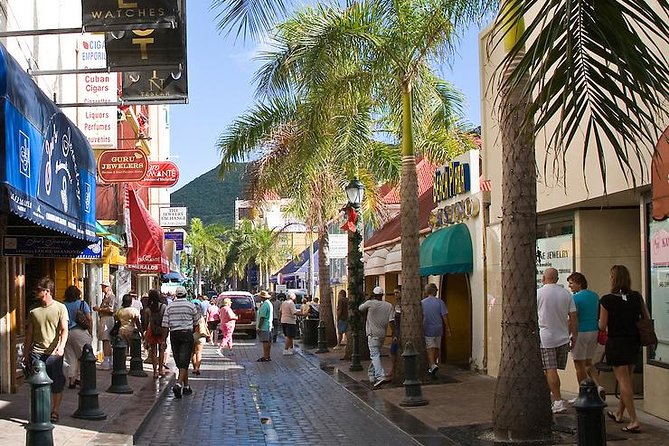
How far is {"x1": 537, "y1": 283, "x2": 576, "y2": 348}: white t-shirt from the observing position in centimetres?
1154

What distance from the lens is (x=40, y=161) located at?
1060 centimetres

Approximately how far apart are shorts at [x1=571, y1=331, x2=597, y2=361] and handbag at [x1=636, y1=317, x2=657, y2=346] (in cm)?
166

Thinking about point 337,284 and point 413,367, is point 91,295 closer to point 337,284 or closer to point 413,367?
point 413,367

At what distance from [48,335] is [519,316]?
5.61 m

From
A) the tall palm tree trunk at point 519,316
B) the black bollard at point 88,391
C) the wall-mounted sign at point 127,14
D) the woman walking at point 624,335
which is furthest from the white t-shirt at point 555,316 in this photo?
the wall-mounted sign at point 127,14

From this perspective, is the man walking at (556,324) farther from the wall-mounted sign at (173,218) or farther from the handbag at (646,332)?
the wall-mounted sign at (173,218)

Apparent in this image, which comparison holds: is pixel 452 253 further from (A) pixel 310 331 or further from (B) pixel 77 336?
(A) pixel 310 331

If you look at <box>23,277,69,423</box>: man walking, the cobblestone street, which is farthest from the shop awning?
the cobblestone street

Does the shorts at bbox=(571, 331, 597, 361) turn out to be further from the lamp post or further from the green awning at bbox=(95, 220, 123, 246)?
the green awning at bbox=(95, 220, 123, 246)

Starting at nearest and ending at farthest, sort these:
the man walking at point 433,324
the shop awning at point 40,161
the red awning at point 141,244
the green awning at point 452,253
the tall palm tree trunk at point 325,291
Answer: the shop awning at point 40,161 → the man walking at point 433,324 → the green awning at point 452,253 → the red awning at point 141,244 → the tall palm tree trunk at point 325,291

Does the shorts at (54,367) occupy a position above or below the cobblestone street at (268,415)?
above

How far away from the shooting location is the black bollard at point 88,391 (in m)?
12.0

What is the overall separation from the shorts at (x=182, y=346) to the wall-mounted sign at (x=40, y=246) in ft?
7.01

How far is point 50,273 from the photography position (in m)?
→ 19.0
